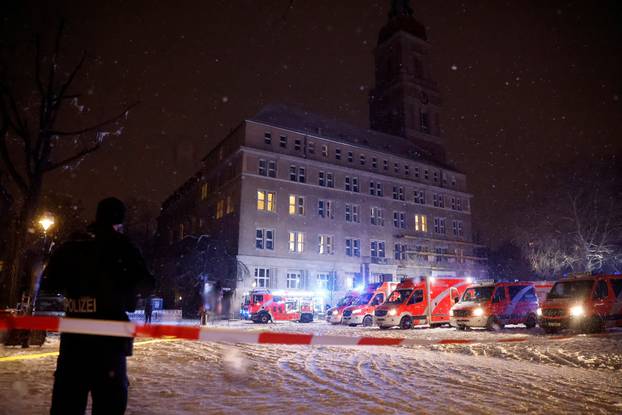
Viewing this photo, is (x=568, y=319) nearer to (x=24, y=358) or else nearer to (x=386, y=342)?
(x=386, y=342)

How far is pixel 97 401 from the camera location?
9.64 feet

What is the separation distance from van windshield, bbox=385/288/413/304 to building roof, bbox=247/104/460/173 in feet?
80.2

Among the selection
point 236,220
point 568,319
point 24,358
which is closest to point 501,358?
point 568,319

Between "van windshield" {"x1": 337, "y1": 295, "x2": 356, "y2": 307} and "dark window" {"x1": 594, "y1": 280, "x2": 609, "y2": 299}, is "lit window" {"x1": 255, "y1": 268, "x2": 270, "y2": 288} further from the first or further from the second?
"dark window" {"x1": 594, "y1": 280, "x2": 609, "y2": 299}

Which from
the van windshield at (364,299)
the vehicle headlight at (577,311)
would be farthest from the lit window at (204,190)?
the vehicle headlight at (577,311)

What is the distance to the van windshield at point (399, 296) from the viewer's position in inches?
930

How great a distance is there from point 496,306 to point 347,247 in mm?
25284

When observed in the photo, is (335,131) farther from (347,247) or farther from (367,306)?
(367,306)

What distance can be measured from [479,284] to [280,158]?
25.2 m

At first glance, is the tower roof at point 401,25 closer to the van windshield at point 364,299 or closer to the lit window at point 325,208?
the lit window at point 325,208

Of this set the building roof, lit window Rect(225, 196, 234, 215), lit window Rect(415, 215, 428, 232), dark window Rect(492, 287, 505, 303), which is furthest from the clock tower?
dark window Rect(492, 287, 505, 303)

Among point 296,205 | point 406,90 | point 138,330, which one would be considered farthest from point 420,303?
point 406,90

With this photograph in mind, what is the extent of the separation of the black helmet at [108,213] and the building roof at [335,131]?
131 feet

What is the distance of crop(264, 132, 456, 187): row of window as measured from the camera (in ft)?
144
